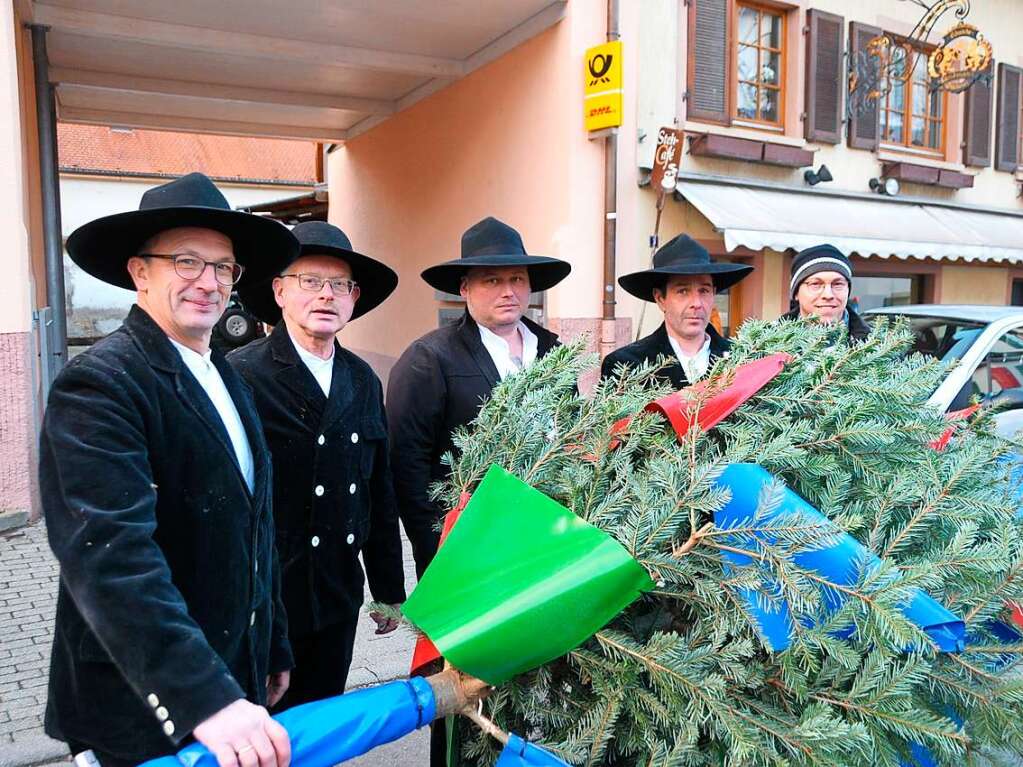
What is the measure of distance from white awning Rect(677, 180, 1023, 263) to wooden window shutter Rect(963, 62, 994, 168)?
2.41 feet

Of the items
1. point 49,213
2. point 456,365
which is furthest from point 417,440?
point 49,213

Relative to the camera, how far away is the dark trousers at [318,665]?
241 cm

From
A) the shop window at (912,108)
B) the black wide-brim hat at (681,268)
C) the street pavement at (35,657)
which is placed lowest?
the street pavement at (35,657)

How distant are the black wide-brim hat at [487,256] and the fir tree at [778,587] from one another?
3.69ft

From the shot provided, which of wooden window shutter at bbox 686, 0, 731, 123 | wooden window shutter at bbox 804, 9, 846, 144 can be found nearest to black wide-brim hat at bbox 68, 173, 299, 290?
wooden window shutter at bbox 686, 0, 731, 123

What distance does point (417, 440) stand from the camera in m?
2.62

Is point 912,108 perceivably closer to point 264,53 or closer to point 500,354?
point 264,53

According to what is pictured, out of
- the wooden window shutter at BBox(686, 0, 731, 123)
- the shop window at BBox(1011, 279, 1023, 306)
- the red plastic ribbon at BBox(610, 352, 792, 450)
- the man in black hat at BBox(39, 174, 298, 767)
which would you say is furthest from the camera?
the shop window at BBox(1011, 279, 1023, 306)

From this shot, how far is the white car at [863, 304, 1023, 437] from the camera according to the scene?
15.3 feet

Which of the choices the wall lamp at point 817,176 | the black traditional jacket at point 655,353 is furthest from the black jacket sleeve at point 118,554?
the wall lamp at point 817,176

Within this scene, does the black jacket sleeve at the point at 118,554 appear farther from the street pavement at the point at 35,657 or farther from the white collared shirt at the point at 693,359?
the white collared shirt at the point at 693,359

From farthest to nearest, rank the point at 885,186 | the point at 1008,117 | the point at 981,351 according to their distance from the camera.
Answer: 1. the point at 1008,117
2. the point at 885,186
3. the point at 981,351

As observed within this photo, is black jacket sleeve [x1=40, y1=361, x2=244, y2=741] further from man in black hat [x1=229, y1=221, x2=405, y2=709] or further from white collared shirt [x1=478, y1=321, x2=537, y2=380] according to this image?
white collared shirt [x1=478, y1=321, x2=537, y2=380]

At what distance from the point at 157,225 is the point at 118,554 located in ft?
2.29
